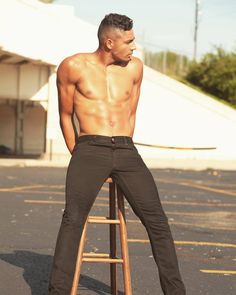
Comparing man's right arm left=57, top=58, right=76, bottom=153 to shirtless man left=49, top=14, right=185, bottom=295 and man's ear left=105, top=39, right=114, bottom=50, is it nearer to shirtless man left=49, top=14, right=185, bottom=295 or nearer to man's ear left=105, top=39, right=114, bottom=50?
shirtless man left=49, top=14, right=185, bottom=295

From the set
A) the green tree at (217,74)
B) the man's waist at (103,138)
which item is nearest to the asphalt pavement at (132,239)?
the man's waist at (103,138)

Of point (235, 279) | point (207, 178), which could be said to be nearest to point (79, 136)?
point (235, 279)

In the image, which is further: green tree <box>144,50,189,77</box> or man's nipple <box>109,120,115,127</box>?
green tree <box>144,50,189,77</box>

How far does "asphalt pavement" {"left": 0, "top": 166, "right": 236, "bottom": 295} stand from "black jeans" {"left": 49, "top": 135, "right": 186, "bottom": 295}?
1.12 meters

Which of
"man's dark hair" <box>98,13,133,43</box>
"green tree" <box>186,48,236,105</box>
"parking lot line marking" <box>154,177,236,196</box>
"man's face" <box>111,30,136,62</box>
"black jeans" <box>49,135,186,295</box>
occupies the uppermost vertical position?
"green tree" <box>186,48,236,105</box>

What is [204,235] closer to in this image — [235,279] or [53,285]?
[235,279]

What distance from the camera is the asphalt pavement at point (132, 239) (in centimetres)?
716

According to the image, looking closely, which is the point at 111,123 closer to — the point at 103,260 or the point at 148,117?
the point at 103,260

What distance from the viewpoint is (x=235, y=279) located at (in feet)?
24.7

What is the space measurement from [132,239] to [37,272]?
249 centimetres

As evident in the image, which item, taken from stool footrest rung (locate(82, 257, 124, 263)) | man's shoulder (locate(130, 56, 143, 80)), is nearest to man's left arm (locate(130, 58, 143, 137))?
man's shoulder (locate(130, 56, 143, 80))

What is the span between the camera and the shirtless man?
5.72m

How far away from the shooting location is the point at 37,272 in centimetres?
743

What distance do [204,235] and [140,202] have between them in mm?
4803
